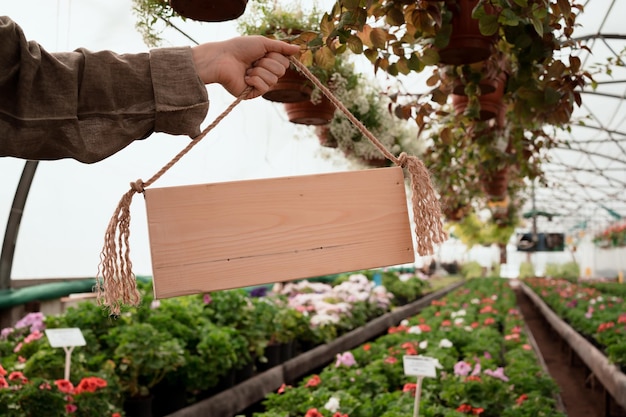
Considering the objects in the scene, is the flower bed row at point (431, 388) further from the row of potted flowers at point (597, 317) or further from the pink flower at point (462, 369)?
the row of potted flowers at point (597, 317)

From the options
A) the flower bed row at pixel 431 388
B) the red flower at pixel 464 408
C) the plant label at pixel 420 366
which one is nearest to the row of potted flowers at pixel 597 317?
the flower bed row at pixel 431 388

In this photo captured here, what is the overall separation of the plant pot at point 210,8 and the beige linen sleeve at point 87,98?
58cm

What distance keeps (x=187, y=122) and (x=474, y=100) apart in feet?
4.75

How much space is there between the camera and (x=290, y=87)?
1733 millimetres

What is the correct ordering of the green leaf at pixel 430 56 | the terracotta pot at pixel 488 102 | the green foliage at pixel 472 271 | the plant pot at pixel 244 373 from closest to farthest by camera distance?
the green leaf at pixel 430 56 < the terracotta pot at pixel 488 102 < the plant pot at pixel 244 373 < the green foliage at pixel 472 271

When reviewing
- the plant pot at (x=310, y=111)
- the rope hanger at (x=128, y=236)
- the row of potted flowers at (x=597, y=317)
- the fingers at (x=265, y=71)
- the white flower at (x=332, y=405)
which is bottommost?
the row of potted flowers at (x=597, y=317)

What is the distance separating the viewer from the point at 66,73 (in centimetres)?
83

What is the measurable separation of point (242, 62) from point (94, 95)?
27cm

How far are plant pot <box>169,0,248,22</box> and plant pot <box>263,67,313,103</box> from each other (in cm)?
25

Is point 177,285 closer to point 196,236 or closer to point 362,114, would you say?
point 196,236

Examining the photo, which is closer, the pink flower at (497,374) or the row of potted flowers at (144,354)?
the row of potted flowers at (144,354)

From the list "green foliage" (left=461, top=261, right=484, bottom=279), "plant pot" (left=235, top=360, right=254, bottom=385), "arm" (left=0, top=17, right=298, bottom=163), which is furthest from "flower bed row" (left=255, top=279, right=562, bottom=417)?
"green foliage" (left=461, top=261, right=484, bottom=279)

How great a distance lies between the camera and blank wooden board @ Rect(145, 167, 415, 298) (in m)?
0.98

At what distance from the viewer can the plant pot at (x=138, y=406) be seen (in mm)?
2697
